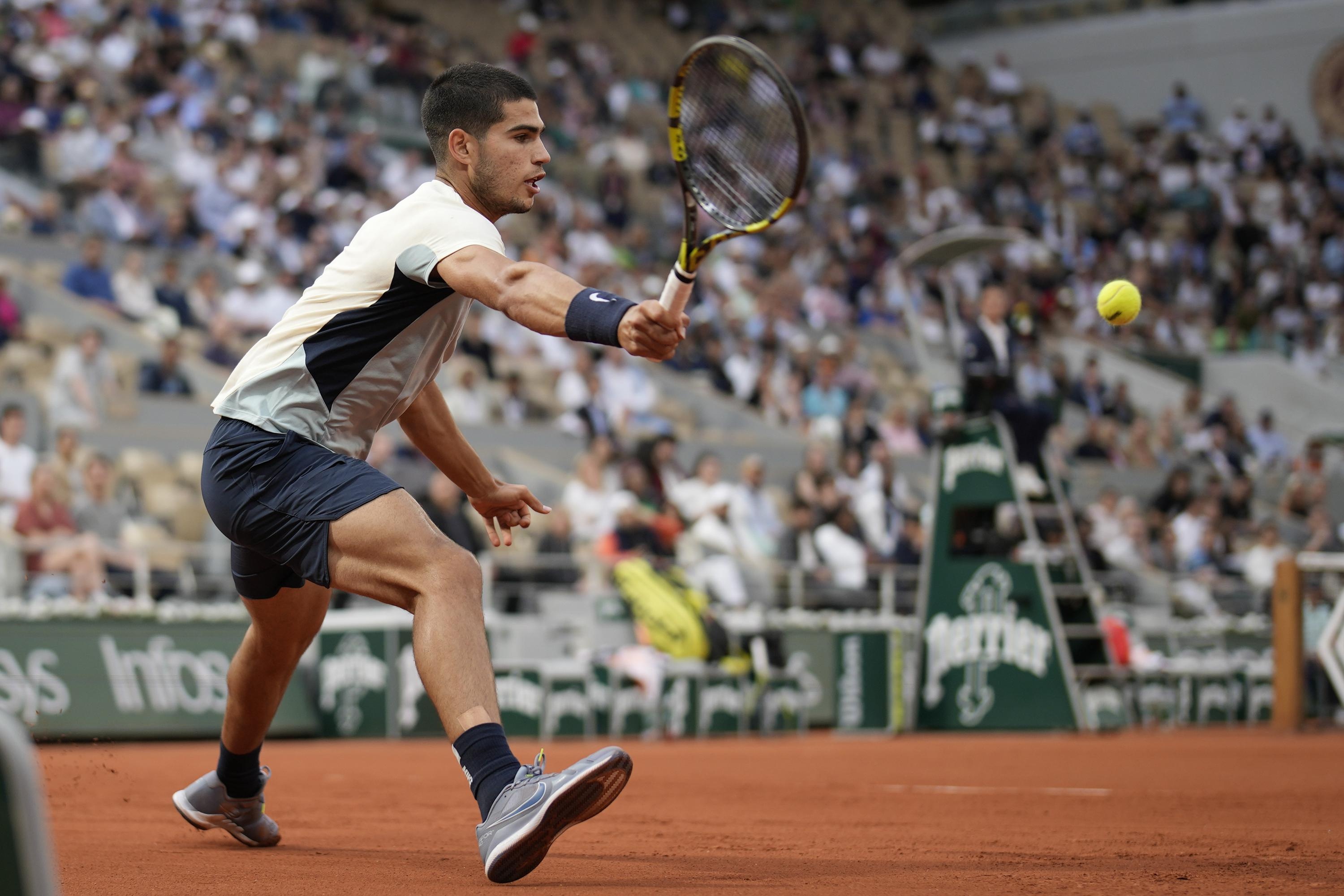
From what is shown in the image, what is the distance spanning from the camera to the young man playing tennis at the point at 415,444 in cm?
374

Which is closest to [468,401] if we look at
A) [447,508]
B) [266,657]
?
[447,508]

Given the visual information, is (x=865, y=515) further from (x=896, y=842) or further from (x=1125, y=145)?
(x=1125, y=145)

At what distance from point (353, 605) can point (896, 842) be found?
8.75m

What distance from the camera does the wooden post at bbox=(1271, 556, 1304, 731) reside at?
12633 mm

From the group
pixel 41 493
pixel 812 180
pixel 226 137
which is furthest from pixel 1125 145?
pixel 41 493

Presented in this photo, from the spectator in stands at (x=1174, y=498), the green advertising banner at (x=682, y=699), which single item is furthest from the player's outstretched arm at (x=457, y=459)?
the spectator in stands at (x=1174, y=498)

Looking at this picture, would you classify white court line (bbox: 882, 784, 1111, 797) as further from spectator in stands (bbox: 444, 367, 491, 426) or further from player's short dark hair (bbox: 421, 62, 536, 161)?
spectator in stands (bbox: 444, 367, 491, 426)

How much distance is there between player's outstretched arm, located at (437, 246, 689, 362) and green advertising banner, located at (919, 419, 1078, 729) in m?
8.72

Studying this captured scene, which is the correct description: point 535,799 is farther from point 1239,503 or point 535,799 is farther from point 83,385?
point 1239,503

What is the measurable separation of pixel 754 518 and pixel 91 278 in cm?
666

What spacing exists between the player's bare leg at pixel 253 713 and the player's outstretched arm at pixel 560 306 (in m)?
1.24

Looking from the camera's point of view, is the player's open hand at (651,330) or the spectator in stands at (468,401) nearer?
the player's open hand at (651,330)

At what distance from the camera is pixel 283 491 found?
4164 mm

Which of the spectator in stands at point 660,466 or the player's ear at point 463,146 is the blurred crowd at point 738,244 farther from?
the player's ear at point 463,146
